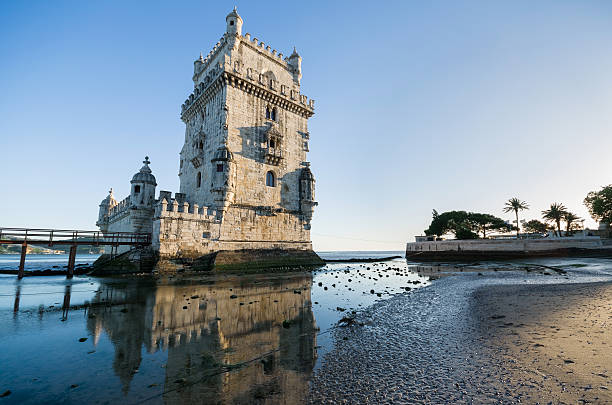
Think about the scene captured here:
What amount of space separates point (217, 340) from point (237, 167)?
20.1m

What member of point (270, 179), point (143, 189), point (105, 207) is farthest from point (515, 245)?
point (105, 207)

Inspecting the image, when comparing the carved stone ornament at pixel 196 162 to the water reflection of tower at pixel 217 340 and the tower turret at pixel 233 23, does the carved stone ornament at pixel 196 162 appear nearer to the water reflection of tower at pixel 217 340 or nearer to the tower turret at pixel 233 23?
the tower turret at pixel 233 23

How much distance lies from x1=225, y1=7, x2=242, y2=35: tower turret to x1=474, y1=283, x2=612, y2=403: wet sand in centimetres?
2985

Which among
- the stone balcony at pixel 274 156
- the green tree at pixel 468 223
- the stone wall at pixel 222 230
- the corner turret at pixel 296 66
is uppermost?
the corner turret at pixel 296 66

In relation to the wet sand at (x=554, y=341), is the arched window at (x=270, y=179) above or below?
above

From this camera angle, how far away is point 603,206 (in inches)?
1657

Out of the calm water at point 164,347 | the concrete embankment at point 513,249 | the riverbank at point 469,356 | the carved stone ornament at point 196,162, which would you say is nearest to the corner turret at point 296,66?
the carved stone ornament at point 196,162

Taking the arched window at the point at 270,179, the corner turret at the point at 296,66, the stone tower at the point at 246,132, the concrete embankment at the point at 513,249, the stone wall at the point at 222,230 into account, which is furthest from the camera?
the concrete embankment at the point at 513,249

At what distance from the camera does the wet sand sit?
11.5 ft

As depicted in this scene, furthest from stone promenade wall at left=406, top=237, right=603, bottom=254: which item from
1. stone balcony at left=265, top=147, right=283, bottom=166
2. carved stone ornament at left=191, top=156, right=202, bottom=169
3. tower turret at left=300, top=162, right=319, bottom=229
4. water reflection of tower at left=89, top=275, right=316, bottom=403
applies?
carved stone ornament at left=191, top=156, right=202, bottom=169

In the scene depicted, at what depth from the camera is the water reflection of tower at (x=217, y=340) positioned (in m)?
3.82

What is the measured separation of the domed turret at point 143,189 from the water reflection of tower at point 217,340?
17324 millimetres

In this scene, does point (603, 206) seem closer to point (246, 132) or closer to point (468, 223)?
point (468, 223)

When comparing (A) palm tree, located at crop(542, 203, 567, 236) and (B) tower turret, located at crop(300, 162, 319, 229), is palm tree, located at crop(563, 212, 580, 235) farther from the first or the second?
(B) tower turret, located at crop(300, 162, 319, 229)
